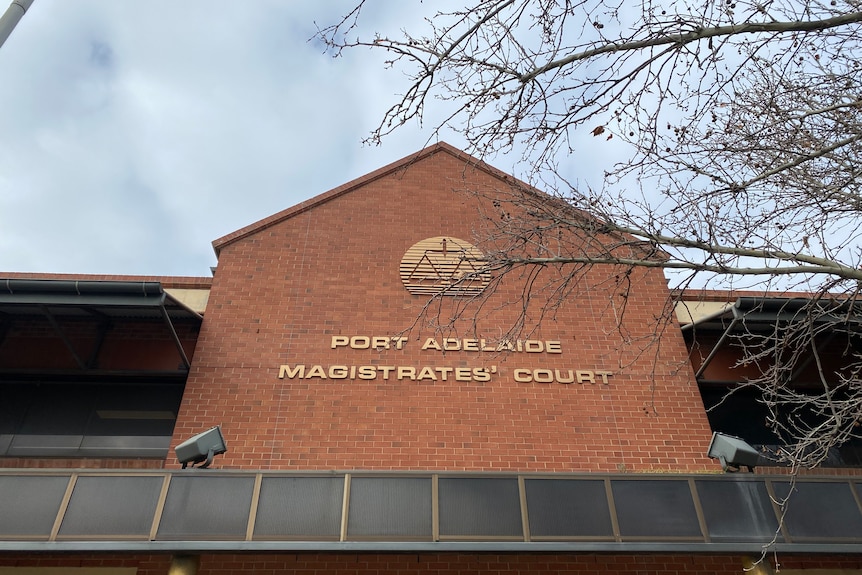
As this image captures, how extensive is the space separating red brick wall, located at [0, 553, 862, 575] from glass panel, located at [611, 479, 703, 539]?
127 centimetres

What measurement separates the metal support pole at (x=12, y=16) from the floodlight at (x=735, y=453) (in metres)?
9.35

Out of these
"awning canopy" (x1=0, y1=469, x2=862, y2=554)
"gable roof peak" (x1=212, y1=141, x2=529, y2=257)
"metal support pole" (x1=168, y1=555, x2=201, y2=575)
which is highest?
"gable roof peak" (x1=212, y1=141, x2=529, y2=257)

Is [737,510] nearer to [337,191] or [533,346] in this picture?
[533,346]

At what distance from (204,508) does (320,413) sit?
2.58m

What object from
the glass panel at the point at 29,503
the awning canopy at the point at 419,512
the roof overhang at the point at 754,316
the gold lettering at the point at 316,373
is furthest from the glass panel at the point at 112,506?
the roof overhang at the point at 754,316

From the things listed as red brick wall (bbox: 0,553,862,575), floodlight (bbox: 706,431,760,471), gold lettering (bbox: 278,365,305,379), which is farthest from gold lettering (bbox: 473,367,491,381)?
floodlight (bbox: 706,431,760,471)

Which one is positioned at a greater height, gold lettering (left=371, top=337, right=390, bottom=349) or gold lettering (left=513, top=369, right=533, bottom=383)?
gold lettering (left=371, top=337, right=390, bottom=349)

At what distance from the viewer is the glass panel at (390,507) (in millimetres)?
7152

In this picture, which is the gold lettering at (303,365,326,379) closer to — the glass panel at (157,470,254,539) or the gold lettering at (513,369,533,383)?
the glass panel at (157,470,254,539)

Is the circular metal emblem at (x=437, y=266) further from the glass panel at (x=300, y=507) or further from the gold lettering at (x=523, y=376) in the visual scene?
the glass panel at (x=300, y=507)

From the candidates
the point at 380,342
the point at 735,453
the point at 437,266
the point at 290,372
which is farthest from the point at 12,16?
the point at 735,453

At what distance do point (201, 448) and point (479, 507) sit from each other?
355 centimetres

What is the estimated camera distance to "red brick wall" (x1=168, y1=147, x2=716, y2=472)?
9266 millimetres

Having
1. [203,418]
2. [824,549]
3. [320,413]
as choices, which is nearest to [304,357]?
[320,413]
